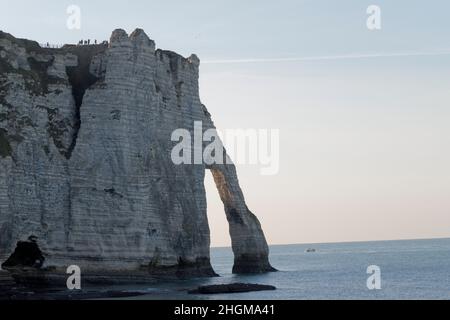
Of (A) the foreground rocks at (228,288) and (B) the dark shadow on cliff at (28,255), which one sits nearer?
(A) the foreground rocks at (228,288)

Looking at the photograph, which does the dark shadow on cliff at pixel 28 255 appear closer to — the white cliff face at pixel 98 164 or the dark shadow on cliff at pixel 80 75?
the white cliff face at pixel 98 164

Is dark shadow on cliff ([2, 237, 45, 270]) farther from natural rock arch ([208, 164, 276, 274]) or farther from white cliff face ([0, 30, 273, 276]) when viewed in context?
natural rock arch ([208, 164, 276, 274])


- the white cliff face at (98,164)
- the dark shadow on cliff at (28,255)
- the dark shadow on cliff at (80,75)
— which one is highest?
the dark shadow on cliff at (80,75)

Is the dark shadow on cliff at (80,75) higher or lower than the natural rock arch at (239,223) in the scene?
higher

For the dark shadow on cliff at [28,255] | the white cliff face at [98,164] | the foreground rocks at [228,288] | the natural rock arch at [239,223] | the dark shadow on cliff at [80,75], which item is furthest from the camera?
the natural rock arch at [239,223]

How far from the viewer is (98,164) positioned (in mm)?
78062

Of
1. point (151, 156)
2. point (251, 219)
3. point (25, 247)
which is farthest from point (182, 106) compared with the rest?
point (25, 247)

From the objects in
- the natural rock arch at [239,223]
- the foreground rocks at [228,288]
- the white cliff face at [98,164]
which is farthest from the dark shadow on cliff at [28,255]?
the natural rock arch at [239,223]

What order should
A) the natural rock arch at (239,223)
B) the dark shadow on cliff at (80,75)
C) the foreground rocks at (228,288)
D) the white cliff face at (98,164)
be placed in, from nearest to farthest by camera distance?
1. the foreground rocks at (228,288)
2. the white cliff face at (98,164)
3. the dark shadow on cliff at (80,75)
4. the natural rock arch at (239,223)

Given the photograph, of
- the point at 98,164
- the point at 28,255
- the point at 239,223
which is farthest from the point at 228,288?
the point at 239,223

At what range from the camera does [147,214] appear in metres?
79.6

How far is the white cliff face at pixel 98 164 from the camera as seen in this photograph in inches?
2923

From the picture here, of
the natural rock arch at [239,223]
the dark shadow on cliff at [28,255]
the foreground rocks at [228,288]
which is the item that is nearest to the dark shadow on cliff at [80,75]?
the dark shadow on cliff at [28,255]

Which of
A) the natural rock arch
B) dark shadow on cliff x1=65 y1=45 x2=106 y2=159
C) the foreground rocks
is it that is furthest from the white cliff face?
the foreground rocks
